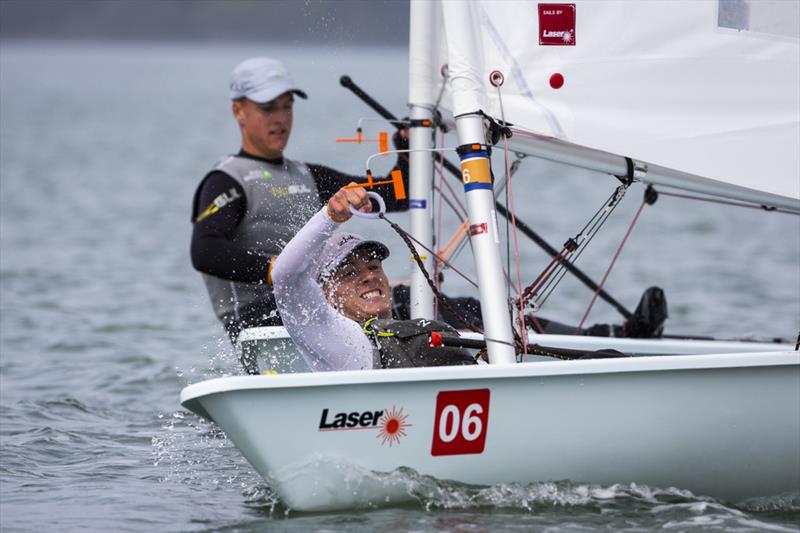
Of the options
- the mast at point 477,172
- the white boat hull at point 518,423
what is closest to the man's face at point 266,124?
the mast at point 477,172

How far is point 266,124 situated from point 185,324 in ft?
11.2

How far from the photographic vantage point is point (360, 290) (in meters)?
3.71

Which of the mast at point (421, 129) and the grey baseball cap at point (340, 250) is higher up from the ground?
the mast at point (421, 129)

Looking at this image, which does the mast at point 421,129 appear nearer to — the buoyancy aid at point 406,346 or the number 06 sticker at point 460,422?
the buoyancy aid at point 406,346

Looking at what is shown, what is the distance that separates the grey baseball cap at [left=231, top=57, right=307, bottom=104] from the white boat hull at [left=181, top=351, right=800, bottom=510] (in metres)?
1.85

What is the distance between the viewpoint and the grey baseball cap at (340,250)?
3.63 metres

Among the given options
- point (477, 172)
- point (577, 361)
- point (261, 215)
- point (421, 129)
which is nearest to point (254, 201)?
point (261, 215)

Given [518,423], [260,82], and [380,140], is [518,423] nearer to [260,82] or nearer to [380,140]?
[380,140]

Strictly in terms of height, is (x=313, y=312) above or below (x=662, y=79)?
below

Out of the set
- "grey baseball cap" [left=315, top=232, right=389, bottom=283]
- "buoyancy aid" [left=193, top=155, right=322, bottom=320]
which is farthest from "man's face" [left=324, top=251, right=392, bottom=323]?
"buoyancy aid" [left=193, top=155, right=322, bottom=320]

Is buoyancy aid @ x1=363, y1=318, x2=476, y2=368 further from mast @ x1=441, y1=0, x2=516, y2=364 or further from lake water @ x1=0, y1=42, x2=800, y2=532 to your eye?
lake water @ x1=0, y1=42, x2=800, y2=532

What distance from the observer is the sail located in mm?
3936

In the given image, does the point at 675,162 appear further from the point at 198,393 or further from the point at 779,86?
the point at 198,393

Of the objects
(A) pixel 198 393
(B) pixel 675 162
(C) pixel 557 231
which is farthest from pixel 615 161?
(C) pixel 557 231
